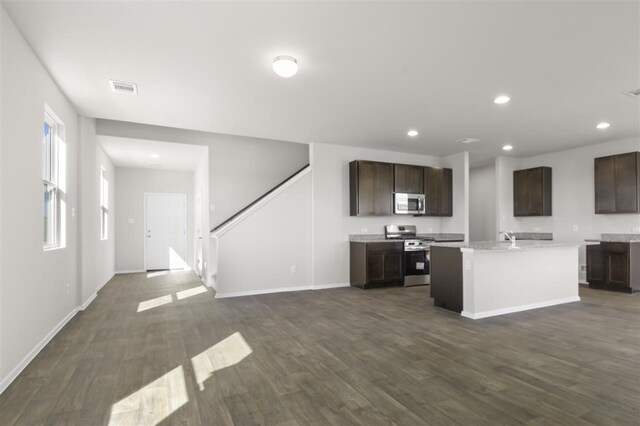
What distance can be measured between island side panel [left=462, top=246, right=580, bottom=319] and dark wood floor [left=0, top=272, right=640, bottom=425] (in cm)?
22

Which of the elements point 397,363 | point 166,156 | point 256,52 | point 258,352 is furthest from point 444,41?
point 166,156

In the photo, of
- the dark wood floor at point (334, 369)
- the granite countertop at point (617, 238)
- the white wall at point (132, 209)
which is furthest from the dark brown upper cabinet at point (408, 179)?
the white wall at point (132, 209)

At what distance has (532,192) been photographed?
7160 millimetres

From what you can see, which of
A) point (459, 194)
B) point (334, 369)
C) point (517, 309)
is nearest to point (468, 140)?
point (459, 194)

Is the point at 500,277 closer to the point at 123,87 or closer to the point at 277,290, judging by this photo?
the point at 277,290

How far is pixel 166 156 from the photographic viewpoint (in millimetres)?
7051

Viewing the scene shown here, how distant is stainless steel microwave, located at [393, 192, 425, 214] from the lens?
6582 millimetres

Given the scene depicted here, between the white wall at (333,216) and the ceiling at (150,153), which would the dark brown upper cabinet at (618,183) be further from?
the ceiling at (150,153)

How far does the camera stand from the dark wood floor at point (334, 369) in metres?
2.06

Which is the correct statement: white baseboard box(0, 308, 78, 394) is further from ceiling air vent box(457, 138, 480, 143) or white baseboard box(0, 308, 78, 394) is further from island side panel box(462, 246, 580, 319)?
ceiling air vent box(457, 138, 480, 143)

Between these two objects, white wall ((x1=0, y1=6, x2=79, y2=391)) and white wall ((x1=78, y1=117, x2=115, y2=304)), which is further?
white wall ((x1=78, y1=117, x2=115, y2=304))

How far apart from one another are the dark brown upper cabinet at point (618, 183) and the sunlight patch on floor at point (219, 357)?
656 cm

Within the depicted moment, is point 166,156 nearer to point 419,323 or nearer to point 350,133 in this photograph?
point 350,133

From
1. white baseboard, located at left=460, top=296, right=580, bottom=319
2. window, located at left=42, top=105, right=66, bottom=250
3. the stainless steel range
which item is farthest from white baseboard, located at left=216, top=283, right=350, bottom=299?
white baseboard, located at left=460, top=296, right=580, bottom=319
